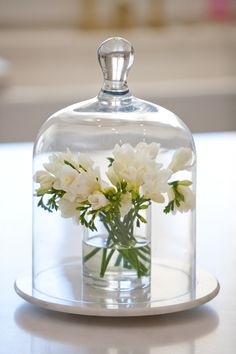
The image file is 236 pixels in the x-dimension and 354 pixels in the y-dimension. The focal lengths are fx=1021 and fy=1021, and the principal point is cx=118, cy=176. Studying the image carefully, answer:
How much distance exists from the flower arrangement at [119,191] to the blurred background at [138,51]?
8.60ft

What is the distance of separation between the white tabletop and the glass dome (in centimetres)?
3

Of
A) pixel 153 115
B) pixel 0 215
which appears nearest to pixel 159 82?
pixel 0 215

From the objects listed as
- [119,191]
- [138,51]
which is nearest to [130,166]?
[119,191]

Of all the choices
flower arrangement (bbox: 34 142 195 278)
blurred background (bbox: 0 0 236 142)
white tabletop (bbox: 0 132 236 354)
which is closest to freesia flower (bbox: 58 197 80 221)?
flower arrangement (bbox: 34 142 195 278)

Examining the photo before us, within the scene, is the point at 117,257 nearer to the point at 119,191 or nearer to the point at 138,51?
the point at 119,191

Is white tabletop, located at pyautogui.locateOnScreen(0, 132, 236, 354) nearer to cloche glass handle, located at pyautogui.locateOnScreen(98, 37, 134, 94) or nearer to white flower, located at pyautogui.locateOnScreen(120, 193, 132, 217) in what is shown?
white flower, located at pyautogui.locateOnScreen(120, 193, 132, 217)

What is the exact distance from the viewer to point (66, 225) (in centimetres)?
124

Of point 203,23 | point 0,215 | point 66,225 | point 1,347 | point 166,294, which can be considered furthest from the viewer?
point 203,23

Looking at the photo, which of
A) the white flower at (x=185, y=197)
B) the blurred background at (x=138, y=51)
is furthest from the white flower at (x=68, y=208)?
the blurred background at (x=138, y=51)

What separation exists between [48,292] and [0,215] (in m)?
0.39

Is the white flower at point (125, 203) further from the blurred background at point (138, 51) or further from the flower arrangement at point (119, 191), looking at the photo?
the blurred background at point (138, 51)

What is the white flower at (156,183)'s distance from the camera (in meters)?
1.03

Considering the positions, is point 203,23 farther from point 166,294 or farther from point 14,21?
point 166,294

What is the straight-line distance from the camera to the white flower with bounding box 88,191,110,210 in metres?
1.03
